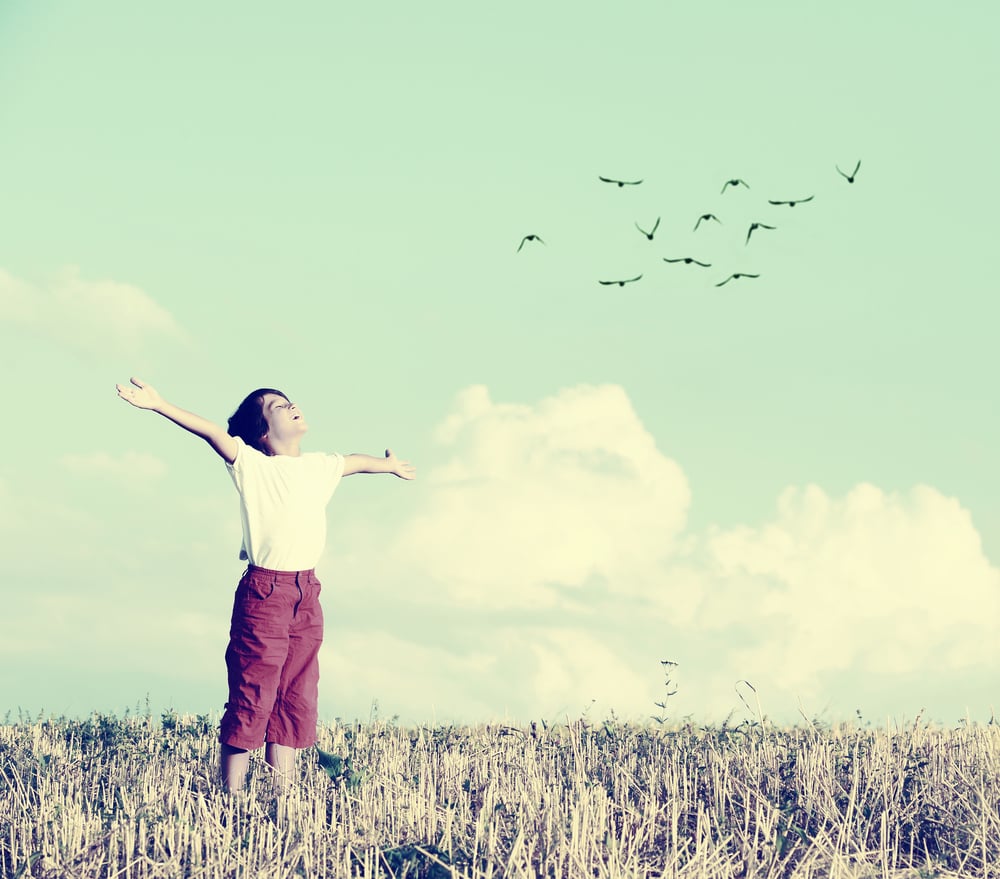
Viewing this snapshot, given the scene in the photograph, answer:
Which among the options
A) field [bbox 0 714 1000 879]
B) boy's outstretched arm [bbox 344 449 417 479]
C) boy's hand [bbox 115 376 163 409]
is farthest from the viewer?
boy's outstretched arm [bbox 344 449 417 479]

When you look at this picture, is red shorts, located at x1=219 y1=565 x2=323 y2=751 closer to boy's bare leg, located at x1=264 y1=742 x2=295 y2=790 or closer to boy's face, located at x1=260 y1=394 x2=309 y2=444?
boy's bare leg, located at x1=264 y1=742 x2=295 y2=790

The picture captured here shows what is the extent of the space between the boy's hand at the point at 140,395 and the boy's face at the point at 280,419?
2.45 feet

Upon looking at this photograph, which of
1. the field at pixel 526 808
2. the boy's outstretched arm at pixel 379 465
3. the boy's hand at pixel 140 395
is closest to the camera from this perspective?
the field at pixel 526 808

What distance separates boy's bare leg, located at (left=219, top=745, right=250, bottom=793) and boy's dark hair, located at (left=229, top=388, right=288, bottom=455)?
5.92ft

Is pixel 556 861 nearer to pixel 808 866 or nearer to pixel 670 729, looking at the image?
pixel 808 866

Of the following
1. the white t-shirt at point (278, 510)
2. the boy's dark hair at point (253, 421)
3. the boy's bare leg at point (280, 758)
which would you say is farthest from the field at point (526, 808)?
the boy's dark hair at point (253, 421)

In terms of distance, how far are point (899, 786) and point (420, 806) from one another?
106 inches

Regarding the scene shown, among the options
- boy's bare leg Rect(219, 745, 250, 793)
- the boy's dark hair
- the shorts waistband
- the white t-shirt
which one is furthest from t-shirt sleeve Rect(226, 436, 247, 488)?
boy's bare leg Rect(219, 745, 250, 793)

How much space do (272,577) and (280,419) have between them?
1.01 m

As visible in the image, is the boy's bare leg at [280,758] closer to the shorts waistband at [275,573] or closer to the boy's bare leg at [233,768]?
the boy's bare leg at [233,768]

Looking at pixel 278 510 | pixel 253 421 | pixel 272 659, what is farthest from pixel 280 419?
pixel 272 659

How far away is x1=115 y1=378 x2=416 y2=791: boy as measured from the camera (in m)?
7.16

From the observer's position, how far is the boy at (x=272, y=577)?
7156 millimetres

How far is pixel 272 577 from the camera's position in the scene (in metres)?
7.23
